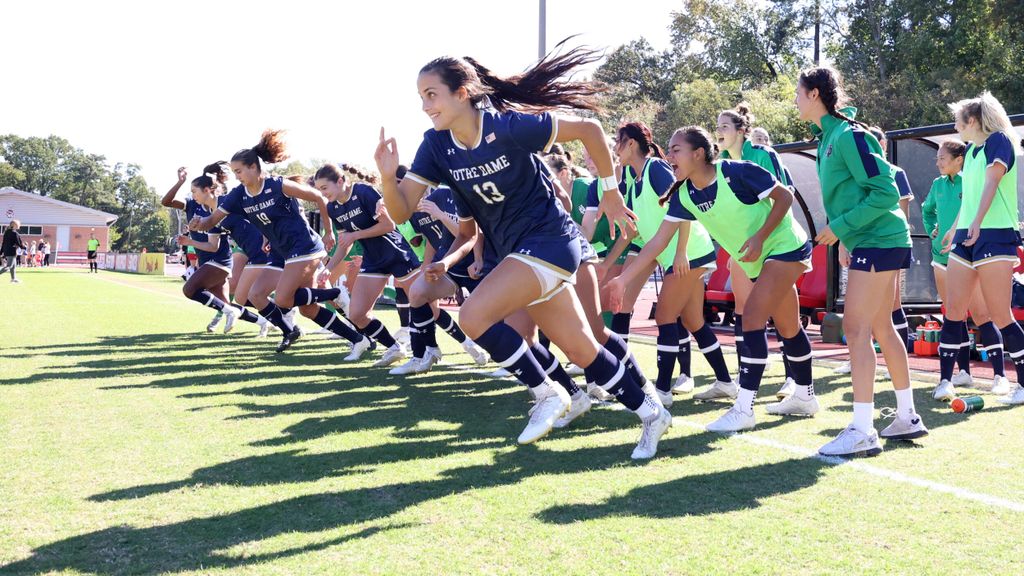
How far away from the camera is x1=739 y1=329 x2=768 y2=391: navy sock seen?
5711 mm

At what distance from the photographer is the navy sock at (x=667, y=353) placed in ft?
22.1

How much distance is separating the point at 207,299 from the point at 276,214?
12.0ft

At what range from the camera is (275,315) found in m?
10.7

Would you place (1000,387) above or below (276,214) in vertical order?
Answer: below

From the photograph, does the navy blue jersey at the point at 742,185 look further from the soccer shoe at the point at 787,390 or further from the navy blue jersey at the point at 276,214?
the navy blue jersey at the point at 276,214

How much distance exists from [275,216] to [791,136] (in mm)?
35293

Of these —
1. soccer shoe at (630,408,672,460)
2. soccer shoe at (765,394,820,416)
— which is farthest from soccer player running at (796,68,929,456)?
soccer shoe at (765,394,820,416)

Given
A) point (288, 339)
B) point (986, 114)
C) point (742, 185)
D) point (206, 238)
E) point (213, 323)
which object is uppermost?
point (986, 114)

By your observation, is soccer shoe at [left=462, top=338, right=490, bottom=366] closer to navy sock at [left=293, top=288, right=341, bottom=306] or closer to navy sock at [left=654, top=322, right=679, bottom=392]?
navy sock at [left=293, top=288, right=341, bottom=306]

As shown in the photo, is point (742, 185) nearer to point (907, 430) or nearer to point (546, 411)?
point (907, 430)

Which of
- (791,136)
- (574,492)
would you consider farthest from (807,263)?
(791,136)

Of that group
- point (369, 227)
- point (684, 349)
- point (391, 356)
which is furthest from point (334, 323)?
point (684, 349)

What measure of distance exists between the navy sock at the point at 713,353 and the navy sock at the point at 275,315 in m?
5.46

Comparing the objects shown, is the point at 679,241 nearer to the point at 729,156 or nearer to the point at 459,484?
the point at 729,156
